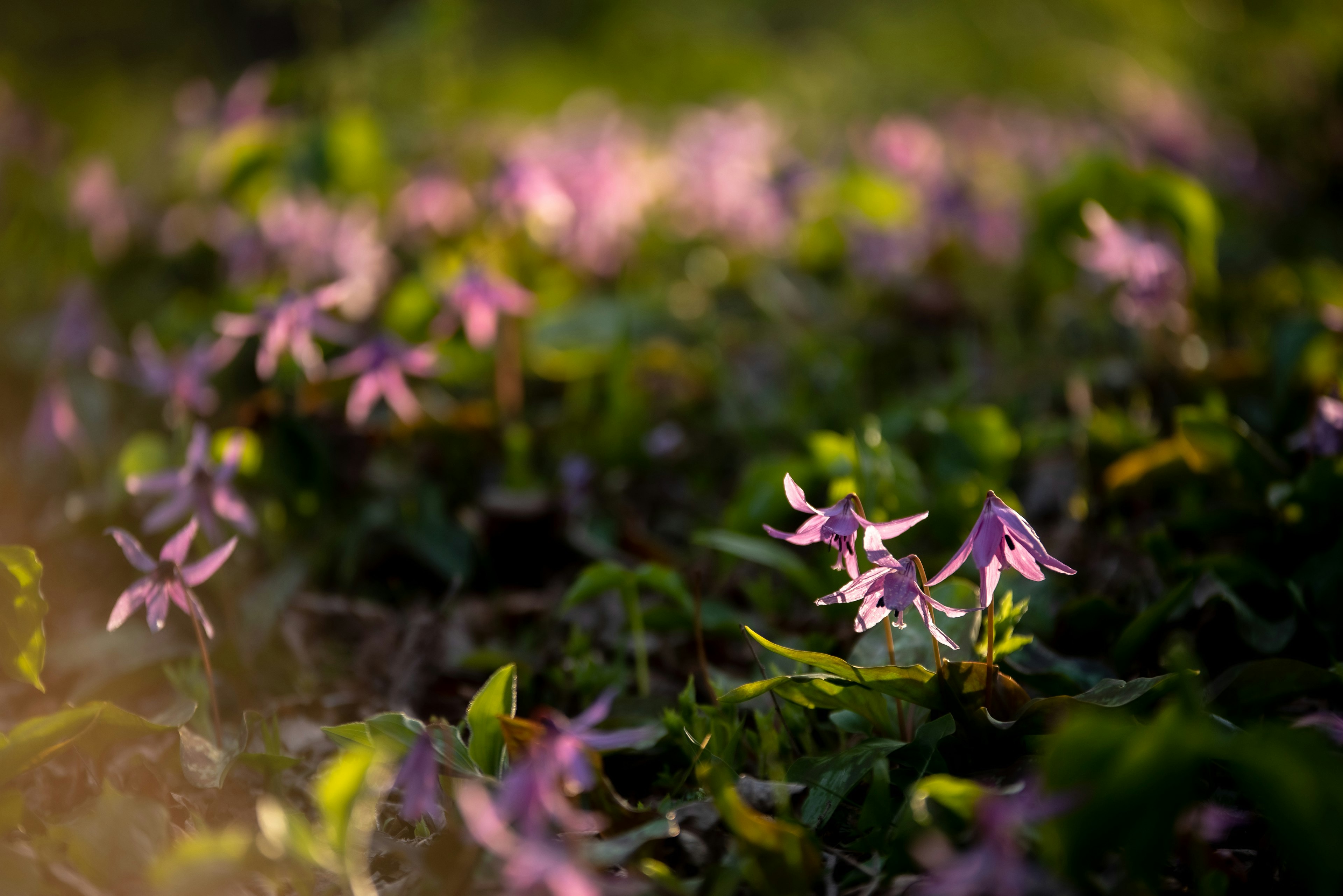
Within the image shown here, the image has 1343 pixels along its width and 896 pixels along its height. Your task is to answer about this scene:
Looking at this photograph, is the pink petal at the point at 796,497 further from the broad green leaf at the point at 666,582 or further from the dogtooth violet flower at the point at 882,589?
the broad green leaf at the point at 666,582

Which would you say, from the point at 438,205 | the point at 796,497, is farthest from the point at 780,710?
the point at 438,205

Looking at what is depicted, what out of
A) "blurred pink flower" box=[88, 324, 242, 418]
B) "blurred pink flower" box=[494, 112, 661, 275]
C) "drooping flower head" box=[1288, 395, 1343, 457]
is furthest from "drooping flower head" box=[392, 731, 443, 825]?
"blurred pink flower" box=[494, 112, 661, 275]

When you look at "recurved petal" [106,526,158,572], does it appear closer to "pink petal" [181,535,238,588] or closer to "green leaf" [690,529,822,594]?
"pink petal" [181,535,238,588]

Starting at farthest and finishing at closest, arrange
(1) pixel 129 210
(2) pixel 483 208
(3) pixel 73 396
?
(1) pixel 129 210 → (2) pixel 483 208 → (3) pixel 73 396

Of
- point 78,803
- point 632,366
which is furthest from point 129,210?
point 78,803

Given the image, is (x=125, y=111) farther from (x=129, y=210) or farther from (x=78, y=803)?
(x=78, y=803)

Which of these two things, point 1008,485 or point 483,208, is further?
point 483,208

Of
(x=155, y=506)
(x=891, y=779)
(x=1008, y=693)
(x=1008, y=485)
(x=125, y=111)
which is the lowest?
(x=125, y=111)
